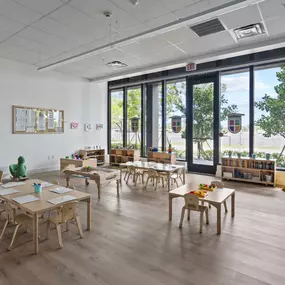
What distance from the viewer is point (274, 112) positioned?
21.3 ft

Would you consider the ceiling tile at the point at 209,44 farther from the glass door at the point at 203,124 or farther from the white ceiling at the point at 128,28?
the glass door at the point at 203,124

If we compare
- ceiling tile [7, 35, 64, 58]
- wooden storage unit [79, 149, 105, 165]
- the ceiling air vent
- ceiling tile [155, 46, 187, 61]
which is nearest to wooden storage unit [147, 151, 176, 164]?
wooden storage unit [79, 149, 105, 165]

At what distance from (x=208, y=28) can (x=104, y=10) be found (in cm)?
214

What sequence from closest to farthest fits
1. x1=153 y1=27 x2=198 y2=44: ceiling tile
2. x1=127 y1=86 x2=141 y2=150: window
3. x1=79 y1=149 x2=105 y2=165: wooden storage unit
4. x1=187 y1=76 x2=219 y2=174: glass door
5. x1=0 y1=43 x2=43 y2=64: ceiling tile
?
x1=153 y1=27 x2=198 y2=44: ceiling tile → x1=0 y1=43 x2=43 y2=64: ceiling tile → x1=187 y1=76 x2=219 y2=174: glass door → x1=79 y1=149 x2=105 y2=165: wooden storage unit → x1=127 y1=86 x2=141 y2=150: window

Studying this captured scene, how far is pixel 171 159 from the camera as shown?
7855 mm

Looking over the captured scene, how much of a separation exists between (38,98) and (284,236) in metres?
7.53

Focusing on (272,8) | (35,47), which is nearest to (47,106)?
(35,47)

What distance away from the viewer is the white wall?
22.7 ft

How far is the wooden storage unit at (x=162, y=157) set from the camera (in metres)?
7.88

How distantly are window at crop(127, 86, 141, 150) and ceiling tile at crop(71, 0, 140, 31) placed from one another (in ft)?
15.1

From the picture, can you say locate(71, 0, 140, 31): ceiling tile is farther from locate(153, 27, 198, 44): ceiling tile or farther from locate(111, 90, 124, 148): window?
locate(111, 90, 124, 148): window

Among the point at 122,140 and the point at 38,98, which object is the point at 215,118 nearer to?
the point at 122,140

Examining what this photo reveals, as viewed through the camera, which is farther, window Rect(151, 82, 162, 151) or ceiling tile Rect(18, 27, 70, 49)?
window Rect(151, 82, 162, 151)

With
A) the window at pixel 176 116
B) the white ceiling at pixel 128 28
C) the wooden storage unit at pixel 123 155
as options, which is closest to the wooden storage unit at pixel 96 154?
the wooden storage unit at pixel 123 155
